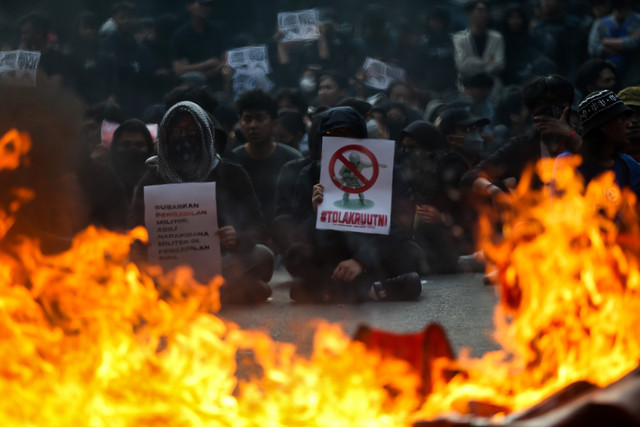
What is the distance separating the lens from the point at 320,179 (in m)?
6.91

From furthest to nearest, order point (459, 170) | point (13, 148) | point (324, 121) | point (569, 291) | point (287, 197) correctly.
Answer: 1. point (459, 170)
2. point (287, 197)
3. point (324, 121)
4. point (13, 148)
5. point (569, 291)

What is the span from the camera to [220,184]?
690cm

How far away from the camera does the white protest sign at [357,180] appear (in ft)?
22.5

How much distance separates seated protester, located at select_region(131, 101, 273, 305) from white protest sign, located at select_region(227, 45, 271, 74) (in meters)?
3.07

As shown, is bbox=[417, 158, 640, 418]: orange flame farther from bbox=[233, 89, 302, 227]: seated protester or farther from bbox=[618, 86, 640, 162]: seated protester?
bbox=[233, 89, 302, 227]: seated protester

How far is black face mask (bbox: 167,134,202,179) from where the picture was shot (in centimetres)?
682

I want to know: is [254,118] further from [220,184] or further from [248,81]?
[248,81]

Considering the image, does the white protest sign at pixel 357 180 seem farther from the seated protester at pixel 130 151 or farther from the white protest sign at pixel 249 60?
the white protest sign at pixel 249 60

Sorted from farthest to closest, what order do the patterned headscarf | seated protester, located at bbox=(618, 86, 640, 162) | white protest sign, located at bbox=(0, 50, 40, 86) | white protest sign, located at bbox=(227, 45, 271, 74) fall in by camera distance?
white protest sign, located at bbox=(227, 45, 271, 74) → white protest sign, located at bbox=(0, 50, 40, 86) → the patterned headscarf → seated protester, located at bbox=(618, 86, 640, 162)

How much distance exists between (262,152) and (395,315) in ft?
8.08

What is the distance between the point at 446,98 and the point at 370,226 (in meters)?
3.74

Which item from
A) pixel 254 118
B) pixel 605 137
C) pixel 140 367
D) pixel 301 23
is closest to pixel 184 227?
pixel 254 118

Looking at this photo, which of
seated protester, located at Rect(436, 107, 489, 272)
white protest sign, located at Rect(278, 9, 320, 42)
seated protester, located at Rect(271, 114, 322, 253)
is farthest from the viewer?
white protest sign, located at Rect(278, 9, 320, 42)

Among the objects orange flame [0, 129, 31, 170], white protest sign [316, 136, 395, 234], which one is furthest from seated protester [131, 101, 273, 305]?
orange flame [0, 129, 31, 170]
